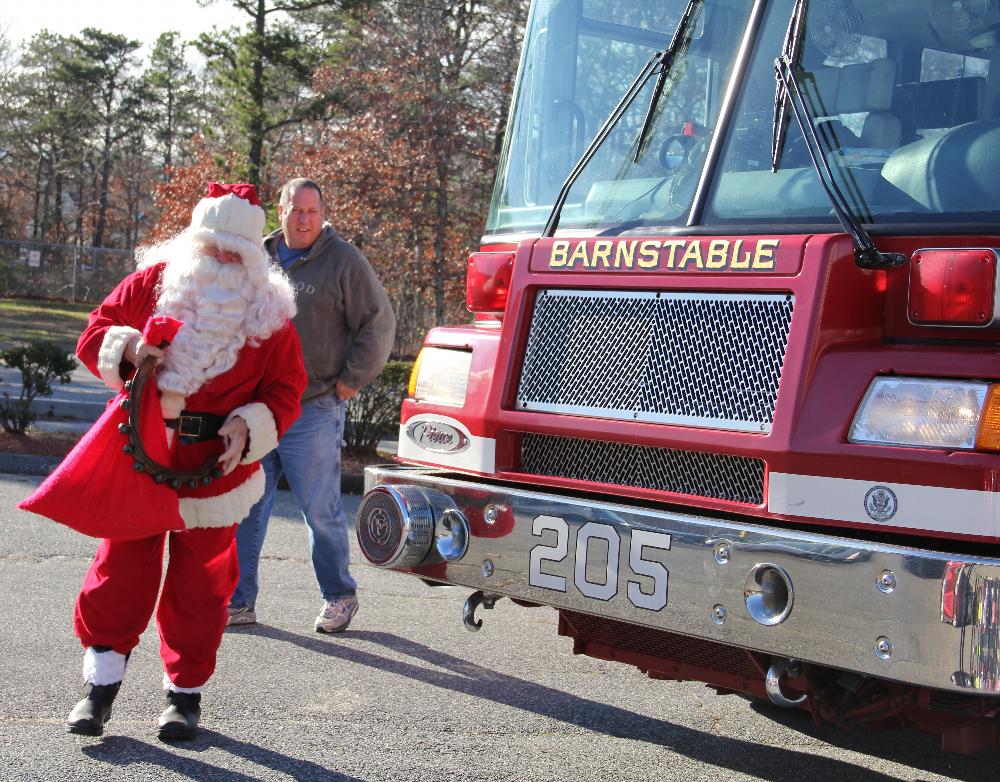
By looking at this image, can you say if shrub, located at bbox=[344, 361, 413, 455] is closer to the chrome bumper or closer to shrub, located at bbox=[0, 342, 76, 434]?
shrub, located at bbox=[0, 342, 76, 434]

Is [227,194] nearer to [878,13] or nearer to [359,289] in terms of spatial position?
[359,289]

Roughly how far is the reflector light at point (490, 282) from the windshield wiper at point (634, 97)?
0.18 metres

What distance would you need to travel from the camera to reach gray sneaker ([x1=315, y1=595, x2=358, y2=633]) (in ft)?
17.6

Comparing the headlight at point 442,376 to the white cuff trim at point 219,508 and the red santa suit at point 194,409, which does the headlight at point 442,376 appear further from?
the white cuff trim at point 219,508

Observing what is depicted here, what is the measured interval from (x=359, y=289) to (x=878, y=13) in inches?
100

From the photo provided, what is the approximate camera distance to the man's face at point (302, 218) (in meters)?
5.48

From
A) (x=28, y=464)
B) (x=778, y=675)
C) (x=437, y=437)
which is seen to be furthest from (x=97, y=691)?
(x=28, y=464)

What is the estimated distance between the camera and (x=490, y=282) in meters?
4.38

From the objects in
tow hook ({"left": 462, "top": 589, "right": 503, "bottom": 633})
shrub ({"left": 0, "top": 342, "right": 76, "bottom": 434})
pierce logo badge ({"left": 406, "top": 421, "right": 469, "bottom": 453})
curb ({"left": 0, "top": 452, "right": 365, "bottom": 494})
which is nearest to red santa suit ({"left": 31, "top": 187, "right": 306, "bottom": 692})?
pierce logo badge ({"left": 406, "top": 421, "right": 469, "bottom": 453})

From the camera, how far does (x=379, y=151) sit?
67.5 feet

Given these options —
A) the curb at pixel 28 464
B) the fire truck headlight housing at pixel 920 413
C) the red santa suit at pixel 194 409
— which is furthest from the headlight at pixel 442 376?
the curb at pixel 28 464

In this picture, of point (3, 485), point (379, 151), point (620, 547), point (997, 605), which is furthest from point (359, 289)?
point (379, 151)

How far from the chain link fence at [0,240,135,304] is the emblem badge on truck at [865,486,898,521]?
35.3 m

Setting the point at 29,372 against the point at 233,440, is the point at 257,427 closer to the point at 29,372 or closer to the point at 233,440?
the point at 233,440
